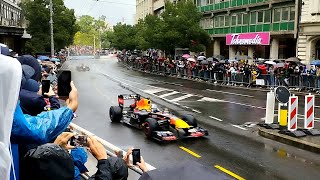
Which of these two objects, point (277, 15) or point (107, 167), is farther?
point (277, 15)

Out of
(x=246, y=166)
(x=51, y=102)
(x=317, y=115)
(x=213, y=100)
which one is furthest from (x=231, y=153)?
(x=213, y=100)

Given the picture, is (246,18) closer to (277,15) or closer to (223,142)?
(277,15)

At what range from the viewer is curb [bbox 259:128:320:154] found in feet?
33.1

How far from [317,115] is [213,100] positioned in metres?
5.91

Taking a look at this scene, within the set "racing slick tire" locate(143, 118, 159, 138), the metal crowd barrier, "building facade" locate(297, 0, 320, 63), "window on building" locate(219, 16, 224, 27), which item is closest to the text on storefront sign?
"window on building" locate(219, 16, 224, 27)

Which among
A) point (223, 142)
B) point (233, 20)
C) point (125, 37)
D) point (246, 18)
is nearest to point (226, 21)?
point (233, 20)

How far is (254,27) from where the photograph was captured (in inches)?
1647

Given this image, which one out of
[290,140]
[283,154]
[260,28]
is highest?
[260,28]

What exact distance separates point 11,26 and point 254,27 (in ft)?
77.9

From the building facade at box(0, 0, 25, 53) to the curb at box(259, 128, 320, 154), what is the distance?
19.7m

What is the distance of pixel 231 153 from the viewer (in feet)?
32.6

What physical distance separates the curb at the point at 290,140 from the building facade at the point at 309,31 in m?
22.2

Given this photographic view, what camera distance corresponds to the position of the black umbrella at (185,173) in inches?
82.7

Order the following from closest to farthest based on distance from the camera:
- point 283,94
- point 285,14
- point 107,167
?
point 107,167
point 283,94
point 285,14
